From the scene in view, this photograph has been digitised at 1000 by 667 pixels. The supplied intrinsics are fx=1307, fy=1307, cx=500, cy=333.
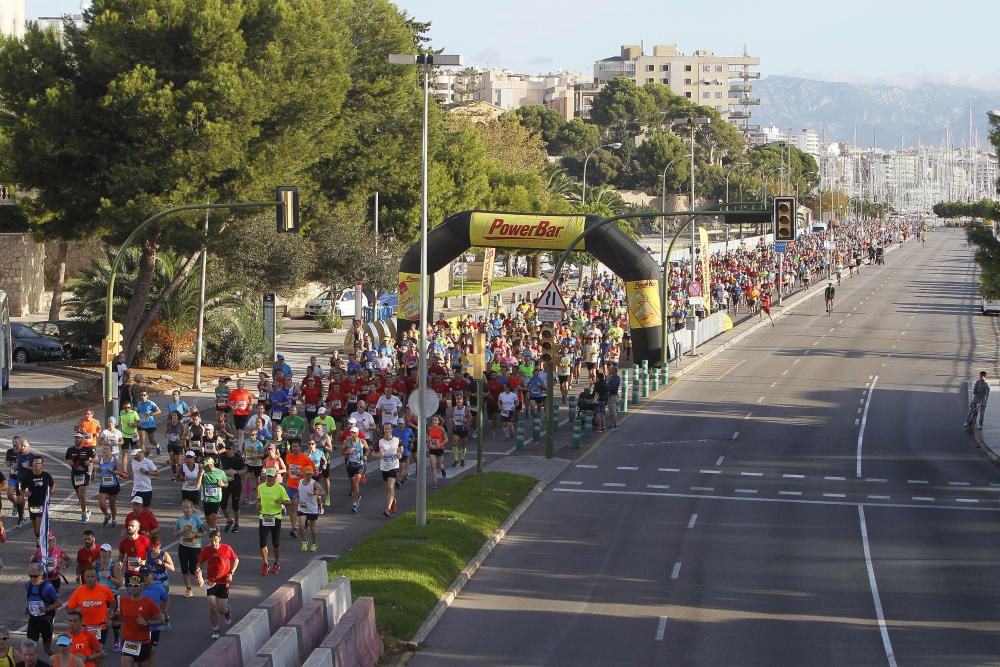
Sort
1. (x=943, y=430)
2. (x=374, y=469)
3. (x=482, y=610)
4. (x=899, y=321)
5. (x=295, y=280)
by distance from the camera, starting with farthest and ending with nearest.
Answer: (x=899, y=321) < (x=295, y=280) < (x=943, y=430) < (x=374, y=469) < (x=482, y=610)

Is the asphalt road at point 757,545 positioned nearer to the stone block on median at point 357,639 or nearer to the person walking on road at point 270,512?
the stone block on median at point 357,639

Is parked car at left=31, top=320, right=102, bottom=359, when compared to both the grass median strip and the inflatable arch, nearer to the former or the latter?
the inflatable arch

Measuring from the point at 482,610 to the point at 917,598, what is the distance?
20.2 feet

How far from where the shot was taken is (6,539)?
20.2 meters

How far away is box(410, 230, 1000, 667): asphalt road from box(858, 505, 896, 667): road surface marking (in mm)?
38

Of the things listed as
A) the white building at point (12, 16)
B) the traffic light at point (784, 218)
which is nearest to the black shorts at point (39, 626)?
the traffic light at point (784, 218)

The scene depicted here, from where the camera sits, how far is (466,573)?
62.6ft

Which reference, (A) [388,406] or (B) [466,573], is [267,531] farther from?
(A) [388,406]

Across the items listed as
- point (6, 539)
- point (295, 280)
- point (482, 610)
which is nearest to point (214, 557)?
point (482, 610)

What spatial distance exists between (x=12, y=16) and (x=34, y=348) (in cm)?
4730

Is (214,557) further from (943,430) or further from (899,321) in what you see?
(899,321)

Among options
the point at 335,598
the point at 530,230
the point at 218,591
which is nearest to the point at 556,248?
the point at 530,230

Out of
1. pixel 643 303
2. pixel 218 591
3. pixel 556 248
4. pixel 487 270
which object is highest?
pixel 556 248

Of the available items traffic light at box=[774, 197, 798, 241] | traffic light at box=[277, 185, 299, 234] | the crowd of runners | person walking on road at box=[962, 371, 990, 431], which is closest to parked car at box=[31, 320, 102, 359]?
the crowd of runners
